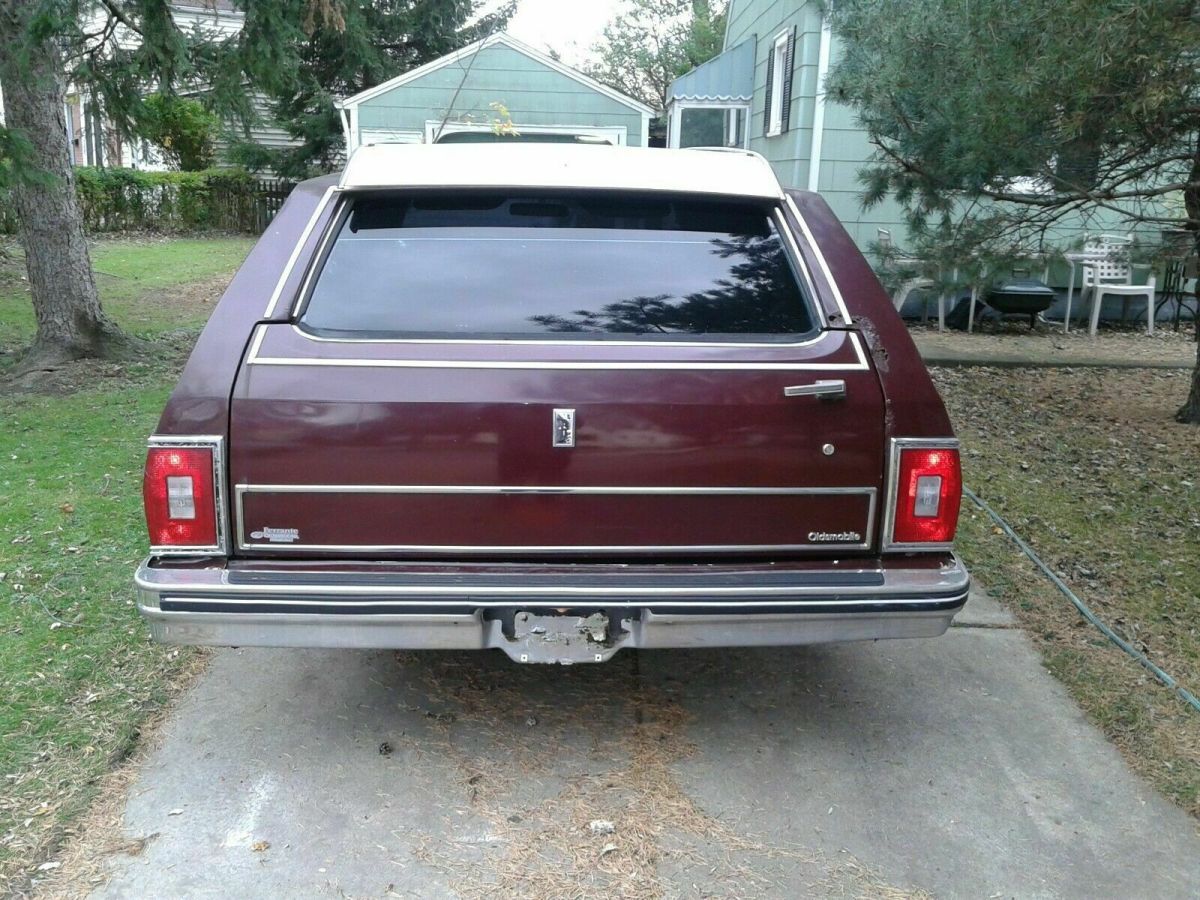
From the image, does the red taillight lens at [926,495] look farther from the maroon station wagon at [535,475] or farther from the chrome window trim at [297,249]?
the chrome window trim at [297,249]

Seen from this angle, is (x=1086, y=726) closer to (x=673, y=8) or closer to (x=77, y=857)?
(x=77, y=857)

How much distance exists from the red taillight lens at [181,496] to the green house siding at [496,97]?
13122mm

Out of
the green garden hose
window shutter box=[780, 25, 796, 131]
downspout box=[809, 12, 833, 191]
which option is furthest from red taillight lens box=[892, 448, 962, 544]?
window shutter box=[780, 25, 796, 131]

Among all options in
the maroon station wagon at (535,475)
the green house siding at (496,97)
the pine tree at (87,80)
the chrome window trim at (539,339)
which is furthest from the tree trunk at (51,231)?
the green house siding at (496,97)

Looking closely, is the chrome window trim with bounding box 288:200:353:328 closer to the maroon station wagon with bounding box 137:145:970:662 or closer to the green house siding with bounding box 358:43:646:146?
the maroon station wagon with bounding box 137:145:970:662

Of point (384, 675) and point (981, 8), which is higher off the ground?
point (981, 8)

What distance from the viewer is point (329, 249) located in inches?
127

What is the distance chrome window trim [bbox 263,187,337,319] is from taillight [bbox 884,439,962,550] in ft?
5.96

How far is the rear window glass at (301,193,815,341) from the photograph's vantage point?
3.13 metres

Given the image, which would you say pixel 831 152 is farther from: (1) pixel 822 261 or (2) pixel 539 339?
(2) pixel 539 339

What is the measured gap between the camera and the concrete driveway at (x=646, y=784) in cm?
287

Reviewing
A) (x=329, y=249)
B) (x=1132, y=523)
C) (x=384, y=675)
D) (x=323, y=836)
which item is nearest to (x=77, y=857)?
(x=323, y=836)

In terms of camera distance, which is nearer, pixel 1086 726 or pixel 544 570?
pixel 544 570

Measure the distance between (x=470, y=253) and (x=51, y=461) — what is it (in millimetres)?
4311
